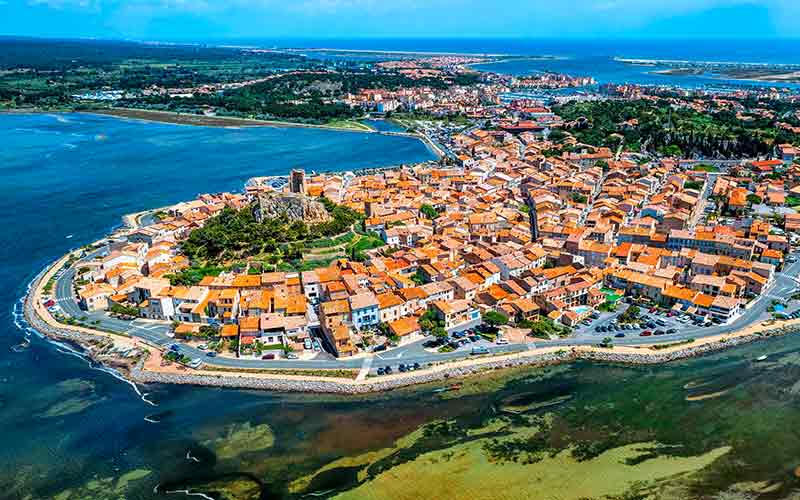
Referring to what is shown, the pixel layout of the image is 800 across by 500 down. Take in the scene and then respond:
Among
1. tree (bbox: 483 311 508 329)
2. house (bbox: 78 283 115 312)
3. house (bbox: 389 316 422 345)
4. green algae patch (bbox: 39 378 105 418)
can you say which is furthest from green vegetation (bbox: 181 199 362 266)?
tree (bbox: 483 311 508 329)

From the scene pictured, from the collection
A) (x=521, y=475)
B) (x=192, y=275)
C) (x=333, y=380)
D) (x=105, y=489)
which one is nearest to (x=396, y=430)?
(x=333, y=380)

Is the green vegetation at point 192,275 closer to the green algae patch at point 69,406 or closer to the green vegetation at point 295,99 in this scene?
the green algae patch at point 69,406

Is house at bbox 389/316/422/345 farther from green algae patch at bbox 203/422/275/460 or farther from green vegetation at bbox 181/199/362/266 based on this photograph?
green vegetation at bbox 181/199/362/266

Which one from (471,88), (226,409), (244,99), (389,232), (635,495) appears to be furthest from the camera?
(471,88)

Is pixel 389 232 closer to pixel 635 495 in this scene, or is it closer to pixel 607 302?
pixel 607 302

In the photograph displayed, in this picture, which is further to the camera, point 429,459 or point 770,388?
point 770,388

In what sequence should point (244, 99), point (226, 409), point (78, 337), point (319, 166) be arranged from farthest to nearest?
point (244, 99) → point (319, 166) → point (78, 337) → point (226, 409)

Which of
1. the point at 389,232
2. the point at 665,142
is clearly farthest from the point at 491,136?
the point at 389,232

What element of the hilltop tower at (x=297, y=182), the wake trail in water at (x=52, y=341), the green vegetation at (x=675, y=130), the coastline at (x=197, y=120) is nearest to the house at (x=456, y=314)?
the wake trail in water at (x=52, y=341)
